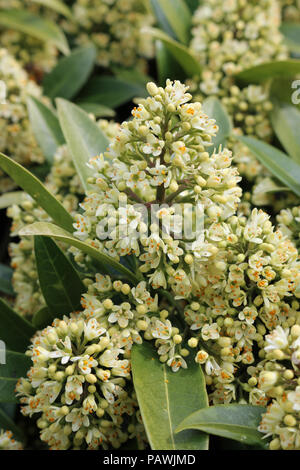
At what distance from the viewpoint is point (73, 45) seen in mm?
3463

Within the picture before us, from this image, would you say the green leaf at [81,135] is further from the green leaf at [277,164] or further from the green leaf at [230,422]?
the green leaf at [230,422]

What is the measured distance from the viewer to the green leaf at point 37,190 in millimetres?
1744

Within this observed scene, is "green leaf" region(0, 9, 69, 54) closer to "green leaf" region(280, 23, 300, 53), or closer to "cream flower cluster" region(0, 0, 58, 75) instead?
"cream flower cluster" region(0, 0, 58, 75)

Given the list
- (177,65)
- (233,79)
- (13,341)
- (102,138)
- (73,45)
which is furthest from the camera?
(73,45)

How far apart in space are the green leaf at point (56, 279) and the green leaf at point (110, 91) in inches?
58.9

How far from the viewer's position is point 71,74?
10.3 feet

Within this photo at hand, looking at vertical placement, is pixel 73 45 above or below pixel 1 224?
above

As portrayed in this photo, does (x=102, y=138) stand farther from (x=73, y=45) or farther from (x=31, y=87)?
(x=73, y=45)

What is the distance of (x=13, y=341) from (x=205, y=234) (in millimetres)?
909

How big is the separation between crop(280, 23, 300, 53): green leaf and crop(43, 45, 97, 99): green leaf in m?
1.17

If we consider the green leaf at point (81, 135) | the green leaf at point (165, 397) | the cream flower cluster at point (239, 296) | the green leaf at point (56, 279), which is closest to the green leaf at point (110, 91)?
the green leaf at point (81, 135)
